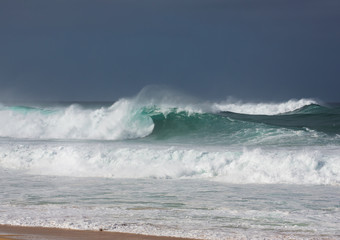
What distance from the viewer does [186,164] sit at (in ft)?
41.6

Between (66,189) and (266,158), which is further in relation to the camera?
(266,158)

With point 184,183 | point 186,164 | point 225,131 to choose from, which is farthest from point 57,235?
point 225,131

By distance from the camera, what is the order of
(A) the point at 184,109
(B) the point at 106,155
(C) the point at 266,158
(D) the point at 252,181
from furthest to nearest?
(A) the point at 184,109, (B) the point at 106,155, (C) the point at 266,158, (D) the point at 252,181

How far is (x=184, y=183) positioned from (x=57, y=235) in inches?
192

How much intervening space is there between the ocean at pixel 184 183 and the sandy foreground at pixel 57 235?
0.24 m

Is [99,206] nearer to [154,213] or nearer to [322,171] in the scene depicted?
[154,213]

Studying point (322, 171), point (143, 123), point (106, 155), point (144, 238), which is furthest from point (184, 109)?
point (144, 238)

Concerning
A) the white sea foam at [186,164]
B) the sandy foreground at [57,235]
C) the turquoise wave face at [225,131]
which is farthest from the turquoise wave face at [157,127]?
the sandy foreground at [57,235]

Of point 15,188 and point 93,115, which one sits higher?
point 93,115

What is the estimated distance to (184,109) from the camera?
2467 cm

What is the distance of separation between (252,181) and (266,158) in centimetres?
145

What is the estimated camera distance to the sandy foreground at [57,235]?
6.26 meters

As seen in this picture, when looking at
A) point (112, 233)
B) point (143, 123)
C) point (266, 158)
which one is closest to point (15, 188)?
point (112, 233)

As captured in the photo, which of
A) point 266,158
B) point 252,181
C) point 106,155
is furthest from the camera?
point 106,155
